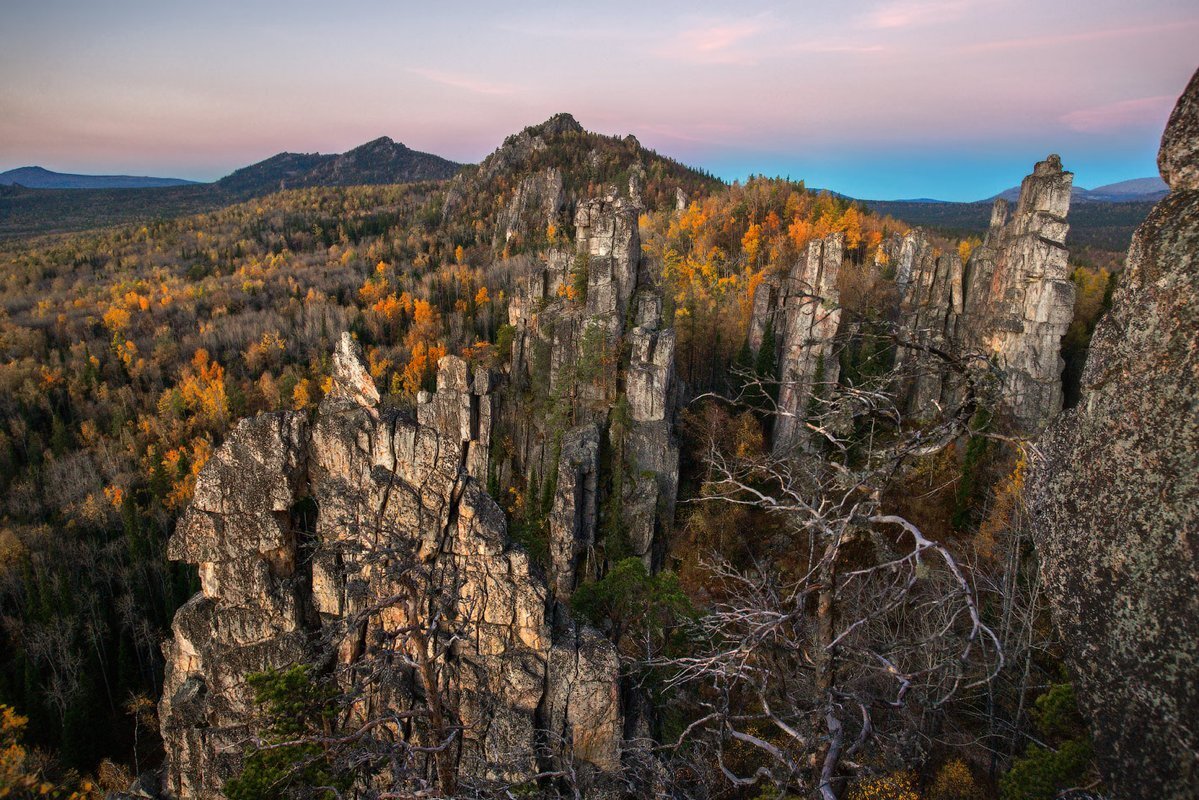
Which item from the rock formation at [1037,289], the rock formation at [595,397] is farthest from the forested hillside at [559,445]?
the rock formation at [1037,289]

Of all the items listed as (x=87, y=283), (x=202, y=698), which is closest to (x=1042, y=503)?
(x=202, y=698)

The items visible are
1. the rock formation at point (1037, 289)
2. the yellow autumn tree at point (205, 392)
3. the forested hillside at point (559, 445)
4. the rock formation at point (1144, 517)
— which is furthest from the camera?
the yellow autumn tree at point (205, 392)

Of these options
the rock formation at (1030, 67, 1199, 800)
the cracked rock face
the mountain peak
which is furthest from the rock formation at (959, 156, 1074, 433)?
the mountain peak

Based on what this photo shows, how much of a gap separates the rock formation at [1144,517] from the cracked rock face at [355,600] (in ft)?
34.6

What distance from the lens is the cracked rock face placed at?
41.9 ft

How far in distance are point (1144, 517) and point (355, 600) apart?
48.0ft

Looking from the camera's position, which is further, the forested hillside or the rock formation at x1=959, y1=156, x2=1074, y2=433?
the rock formation at x1=959, y1=156, x2=1074, y2=433

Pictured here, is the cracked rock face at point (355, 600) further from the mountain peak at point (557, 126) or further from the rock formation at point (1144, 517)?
the mountain peak at point (557, 126)

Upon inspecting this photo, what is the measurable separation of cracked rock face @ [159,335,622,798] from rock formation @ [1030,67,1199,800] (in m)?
10.5

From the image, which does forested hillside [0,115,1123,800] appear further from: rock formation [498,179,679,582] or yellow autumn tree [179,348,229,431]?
rock formation [498,179,679,582]

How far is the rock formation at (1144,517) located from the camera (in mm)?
2611

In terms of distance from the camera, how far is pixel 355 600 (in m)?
14.0

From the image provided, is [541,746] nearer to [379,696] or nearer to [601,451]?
[379,696]

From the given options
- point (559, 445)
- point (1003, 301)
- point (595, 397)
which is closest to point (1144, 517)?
point (595, 397)
